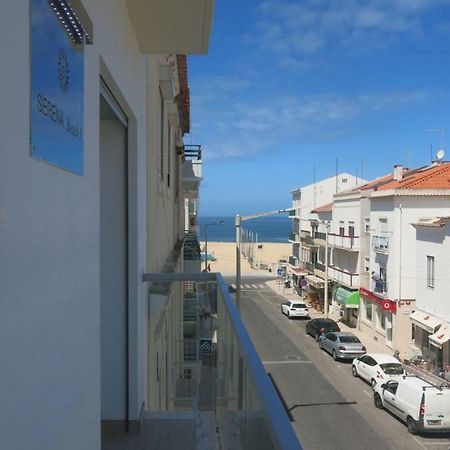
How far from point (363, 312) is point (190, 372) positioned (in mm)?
26499

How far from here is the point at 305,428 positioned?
53.3ft

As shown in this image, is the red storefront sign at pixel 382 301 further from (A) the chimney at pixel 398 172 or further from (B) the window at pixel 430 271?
(A) the chimney at pixel 398 172

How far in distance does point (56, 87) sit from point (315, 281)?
40.7 meters

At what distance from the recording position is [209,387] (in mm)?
5789

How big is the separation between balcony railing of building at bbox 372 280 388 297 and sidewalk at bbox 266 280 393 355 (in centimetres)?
267

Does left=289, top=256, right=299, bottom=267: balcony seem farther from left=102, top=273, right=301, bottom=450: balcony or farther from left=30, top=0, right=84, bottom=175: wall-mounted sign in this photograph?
left=30, top=0, right=84, bottom=175: wall-mounted sign

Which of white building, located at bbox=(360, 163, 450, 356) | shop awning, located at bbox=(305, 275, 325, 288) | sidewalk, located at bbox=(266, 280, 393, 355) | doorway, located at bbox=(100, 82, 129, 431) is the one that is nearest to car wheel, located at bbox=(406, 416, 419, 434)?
white building, located at bbox=(360, 163, 450, 356)

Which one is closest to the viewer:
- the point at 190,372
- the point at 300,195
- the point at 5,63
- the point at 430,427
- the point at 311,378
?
the point at 5,63

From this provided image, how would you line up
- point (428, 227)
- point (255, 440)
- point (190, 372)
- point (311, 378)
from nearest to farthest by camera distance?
point (255, 440) < point (190, 372) < point (311, 378) < point (428, 227)

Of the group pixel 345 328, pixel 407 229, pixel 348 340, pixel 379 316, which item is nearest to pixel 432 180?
pixel 407 229

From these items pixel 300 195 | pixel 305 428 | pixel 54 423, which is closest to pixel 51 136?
pixel 54 423

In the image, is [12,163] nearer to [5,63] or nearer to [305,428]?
[5,63]

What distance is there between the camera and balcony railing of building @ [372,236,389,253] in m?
28.2

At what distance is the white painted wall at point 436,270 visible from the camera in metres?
22.7
